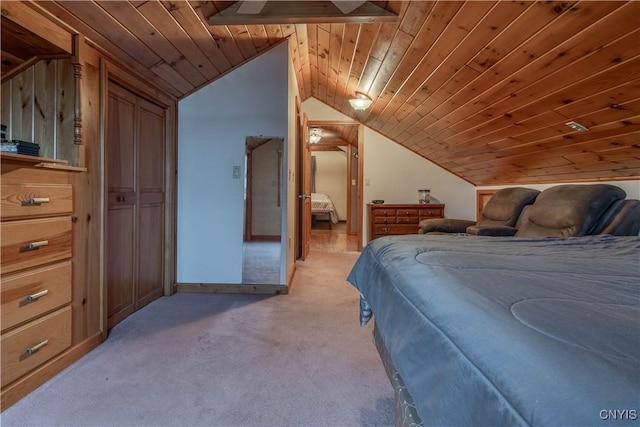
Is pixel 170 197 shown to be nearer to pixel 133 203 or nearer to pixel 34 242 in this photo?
pixel 133 203

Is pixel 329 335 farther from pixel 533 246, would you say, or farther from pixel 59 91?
pixel 59 91

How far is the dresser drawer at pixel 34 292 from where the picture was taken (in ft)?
4.53

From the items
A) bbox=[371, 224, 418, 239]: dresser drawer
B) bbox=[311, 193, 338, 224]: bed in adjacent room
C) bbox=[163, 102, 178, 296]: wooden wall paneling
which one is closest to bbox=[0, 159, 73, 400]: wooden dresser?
bbox=[163, 102, 178, 296]: wooden wall paneling

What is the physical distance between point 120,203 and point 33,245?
876mm

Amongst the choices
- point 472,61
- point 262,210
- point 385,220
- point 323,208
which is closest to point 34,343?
point 262,210

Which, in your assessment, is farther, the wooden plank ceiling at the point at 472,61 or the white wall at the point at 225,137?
the white wall at the point at 225,137

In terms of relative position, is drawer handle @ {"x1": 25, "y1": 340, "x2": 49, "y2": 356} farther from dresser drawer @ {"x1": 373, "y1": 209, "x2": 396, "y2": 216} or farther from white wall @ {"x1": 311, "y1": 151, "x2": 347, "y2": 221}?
white wall @ {"x1": 311, "y1": 151, "x2": 347, "y2": 221}

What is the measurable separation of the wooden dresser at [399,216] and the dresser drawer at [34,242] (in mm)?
3797

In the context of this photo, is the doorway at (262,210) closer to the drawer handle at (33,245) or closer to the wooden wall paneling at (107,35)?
the wooden wall paneling at (107,35)

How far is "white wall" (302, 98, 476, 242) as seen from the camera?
5125 mm

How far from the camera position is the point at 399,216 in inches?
189

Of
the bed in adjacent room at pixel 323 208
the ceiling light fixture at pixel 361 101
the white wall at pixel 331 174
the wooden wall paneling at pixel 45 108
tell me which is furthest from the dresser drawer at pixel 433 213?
the white wall at pixel 331 174

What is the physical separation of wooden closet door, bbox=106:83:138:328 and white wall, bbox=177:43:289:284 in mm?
599

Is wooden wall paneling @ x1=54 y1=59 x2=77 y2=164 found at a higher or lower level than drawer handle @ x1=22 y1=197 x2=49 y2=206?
higher
